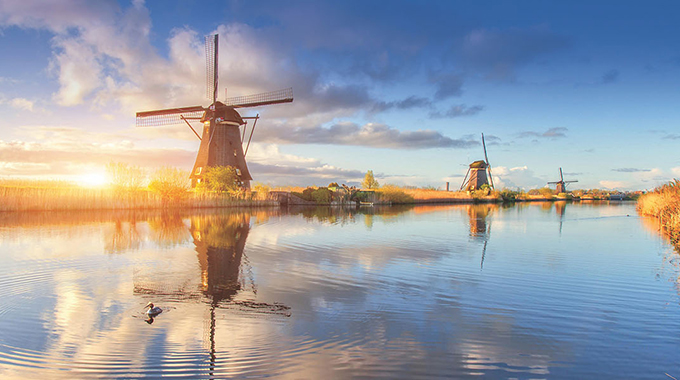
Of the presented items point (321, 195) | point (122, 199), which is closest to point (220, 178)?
point (122, 199)

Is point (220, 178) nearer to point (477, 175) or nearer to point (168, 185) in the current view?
point (168, 185)

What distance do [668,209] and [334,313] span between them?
20087mm

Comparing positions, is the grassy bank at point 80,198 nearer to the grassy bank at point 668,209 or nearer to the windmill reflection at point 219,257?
the windmill reflection at point 219,257

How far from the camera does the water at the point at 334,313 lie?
11.7 feet

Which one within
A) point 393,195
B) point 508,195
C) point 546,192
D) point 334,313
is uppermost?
point 546,192

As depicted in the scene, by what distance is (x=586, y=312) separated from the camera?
16.9ft

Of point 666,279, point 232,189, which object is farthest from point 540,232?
point 232,189

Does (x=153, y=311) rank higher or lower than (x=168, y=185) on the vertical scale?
lower

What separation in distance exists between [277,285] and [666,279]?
7050 millimetres

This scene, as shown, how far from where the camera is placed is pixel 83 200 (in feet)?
72.1

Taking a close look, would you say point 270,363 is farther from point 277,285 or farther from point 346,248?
point 346,248

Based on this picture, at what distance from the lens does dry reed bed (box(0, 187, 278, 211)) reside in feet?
66.0

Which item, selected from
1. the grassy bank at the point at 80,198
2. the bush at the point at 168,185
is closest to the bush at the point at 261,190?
the grassy bank at the point at 80,198

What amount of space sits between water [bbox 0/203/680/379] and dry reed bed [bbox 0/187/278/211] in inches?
523
